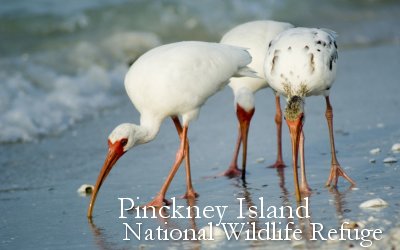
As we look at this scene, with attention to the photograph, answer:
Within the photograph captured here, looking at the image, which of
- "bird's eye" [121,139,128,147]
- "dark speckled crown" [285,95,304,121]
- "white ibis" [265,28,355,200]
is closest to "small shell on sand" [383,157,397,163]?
"white ibis" [265,28,355,200]

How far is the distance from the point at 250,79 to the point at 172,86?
1.79 meters

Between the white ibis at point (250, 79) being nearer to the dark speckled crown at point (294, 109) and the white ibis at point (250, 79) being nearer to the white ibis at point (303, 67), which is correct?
the white ibis at point (303, 67)

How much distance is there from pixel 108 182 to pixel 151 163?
82 centimetres

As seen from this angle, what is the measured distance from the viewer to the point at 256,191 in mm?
8219

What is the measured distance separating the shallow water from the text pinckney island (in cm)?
7

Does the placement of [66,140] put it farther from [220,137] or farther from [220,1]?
[220,1]

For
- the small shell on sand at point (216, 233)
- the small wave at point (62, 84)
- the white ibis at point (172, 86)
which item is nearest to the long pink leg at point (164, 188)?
the white ibis at point (172, 86)

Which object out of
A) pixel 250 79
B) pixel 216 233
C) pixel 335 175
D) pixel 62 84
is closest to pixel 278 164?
pixel 335 175

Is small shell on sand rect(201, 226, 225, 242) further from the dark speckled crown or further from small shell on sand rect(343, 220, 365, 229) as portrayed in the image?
the dark speckled crown

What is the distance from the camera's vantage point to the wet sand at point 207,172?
23.4ft

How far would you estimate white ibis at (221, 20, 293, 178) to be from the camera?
942 centimetres

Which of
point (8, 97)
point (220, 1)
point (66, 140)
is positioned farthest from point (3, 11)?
point (66, 140)

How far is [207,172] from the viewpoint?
9.26 metres

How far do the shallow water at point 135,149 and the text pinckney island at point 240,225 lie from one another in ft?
0.23
